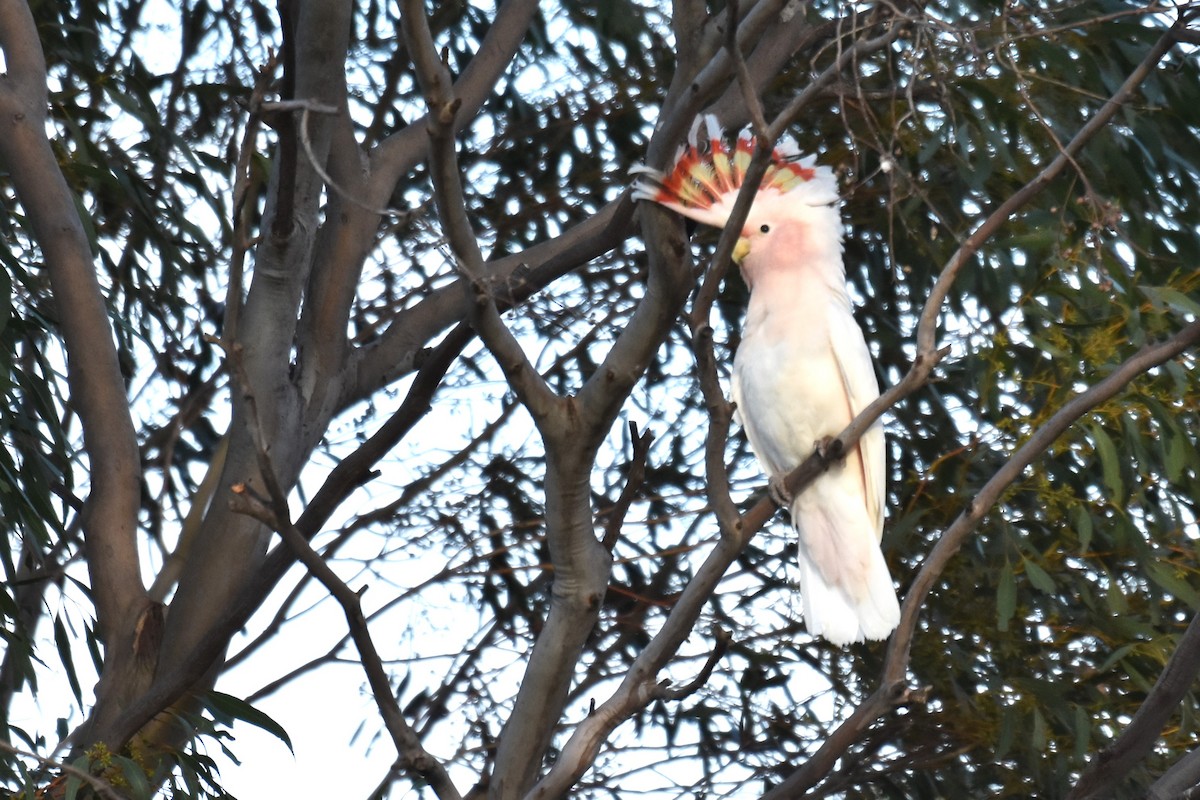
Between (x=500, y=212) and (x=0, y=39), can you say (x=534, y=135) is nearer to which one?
(x=500, y=212)

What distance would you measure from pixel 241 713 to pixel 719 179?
966mm

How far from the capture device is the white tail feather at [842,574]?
195 cm

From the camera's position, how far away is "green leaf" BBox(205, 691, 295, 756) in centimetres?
200

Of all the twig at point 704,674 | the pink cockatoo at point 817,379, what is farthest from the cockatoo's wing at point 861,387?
the twig at point 704,674

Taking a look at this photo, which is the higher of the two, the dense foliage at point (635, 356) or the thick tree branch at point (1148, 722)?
the dense foliage at point (635, 356)

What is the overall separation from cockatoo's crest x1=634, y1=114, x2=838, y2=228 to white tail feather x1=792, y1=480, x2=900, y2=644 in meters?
0.40

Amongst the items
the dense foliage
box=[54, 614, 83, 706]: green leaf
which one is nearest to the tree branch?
the dense foliage

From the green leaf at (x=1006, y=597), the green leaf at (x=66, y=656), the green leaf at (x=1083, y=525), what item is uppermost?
the green leaf at (x=66, y=656)

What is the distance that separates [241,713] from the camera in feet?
6.57

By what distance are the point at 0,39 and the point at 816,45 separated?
133cm

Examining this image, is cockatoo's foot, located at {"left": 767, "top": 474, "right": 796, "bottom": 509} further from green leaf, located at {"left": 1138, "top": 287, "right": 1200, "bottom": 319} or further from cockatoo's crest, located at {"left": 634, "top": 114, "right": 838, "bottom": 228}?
green leaf, located at {"left": 1138, "top": 287, "right": 1200, "bottom": 319}

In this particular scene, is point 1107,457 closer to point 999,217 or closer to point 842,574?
point 842,574

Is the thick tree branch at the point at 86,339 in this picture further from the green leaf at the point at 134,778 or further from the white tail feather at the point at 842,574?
the white tail feather at the point at 842,574

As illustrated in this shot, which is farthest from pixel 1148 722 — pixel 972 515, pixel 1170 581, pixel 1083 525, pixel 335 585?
pixel 335 585
